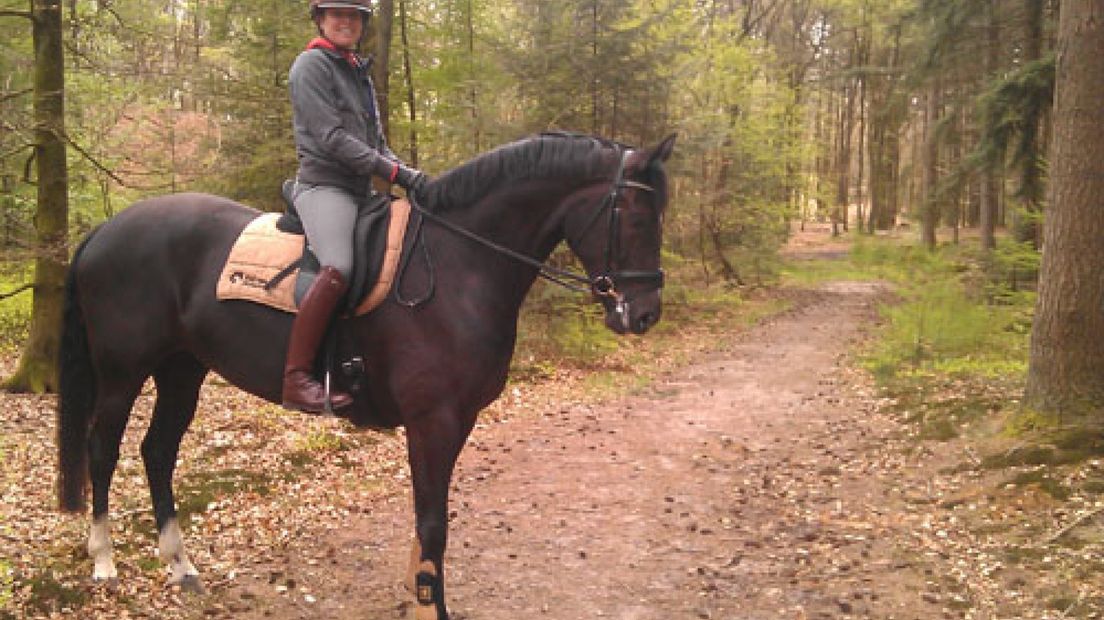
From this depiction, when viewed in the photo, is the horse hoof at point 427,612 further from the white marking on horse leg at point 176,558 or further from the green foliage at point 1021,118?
the green foliage at point 1021,118

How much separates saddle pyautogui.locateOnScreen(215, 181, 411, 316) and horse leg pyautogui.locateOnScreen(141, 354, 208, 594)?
986 millimetres

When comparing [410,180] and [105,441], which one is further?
[105,441]

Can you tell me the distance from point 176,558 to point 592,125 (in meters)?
10.6

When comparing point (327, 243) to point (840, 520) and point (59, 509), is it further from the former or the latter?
point (840, 520)

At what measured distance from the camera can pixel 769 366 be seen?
13.0 m

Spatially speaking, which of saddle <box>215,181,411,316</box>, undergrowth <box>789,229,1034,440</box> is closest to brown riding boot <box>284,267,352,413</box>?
saddle <box>215,181,411,316</box>

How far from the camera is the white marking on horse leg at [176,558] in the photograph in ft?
14.9

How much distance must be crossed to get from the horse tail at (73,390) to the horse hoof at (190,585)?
0.95 metres

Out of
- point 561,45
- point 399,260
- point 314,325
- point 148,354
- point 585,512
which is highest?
point 561,45

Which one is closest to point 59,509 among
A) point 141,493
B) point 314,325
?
point 141,493

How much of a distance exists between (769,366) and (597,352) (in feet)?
9.73

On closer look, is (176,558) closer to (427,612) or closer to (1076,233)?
(427,612)

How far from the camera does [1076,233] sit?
20.5ft

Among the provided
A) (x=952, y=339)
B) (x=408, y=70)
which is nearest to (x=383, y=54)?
(x=408, y=70)
